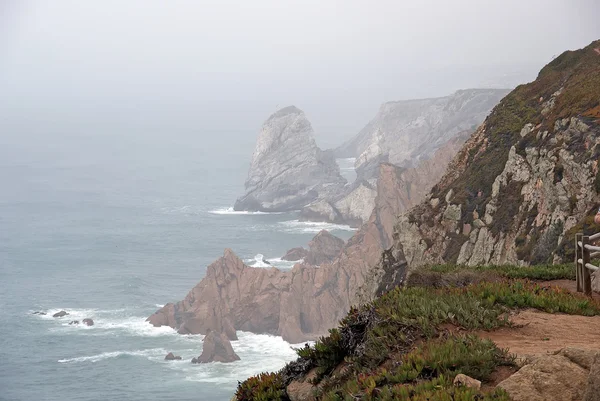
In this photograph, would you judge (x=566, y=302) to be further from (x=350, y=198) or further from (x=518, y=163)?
(x=350, y=198)

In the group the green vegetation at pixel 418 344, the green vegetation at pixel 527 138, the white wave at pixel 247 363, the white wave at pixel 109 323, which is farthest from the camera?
the white wave at pixel 109 323

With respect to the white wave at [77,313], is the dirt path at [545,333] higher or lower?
higher

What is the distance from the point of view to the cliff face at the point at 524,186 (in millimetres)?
35688

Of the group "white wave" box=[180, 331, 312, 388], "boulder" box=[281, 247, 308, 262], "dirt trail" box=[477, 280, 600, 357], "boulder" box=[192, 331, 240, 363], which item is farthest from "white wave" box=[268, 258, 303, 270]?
"dirt trail" box=[477, 280, 600, 357]

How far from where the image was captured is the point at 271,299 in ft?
347

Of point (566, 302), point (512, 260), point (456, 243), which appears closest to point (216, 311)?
point (456, 243)

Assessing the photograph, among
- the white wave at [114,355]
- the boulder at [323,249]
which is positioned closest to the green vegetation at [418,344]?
the white wave at [114,355]

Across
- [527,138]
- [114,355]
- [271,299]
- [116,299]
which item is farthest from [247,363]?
[527,138]

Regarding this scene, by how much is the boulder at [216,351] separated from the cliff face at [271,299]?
417 inches

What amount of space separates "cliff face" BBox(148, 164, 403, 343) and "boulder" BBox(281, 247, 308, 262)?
31.6 m

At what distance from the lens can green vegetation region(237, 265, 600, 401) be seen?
9.62 m

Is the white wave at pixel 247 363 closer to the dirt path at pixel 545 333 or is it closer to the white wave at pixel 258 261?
the white wave at pixel 258 261

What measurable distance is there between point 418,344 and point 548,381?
2385 mm

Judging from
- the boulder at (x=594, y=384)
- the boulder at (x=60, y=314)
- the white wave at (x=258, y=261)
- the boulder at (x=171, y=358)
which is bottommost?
the boulder at (x=171, y=358)
